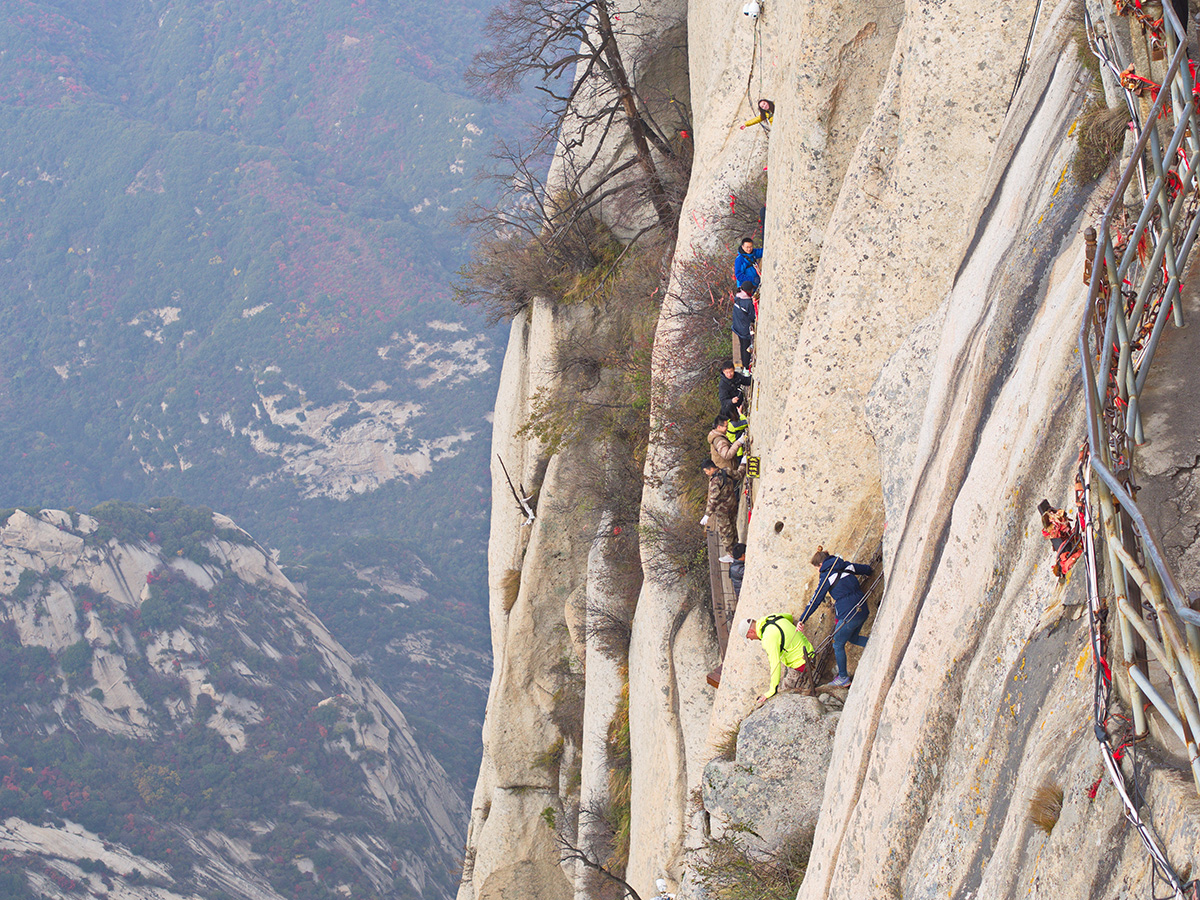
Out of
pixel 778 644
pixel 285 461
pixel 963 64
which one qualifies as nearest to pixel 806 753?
pixel 778 644

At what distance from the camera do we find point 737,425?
12.4 meters

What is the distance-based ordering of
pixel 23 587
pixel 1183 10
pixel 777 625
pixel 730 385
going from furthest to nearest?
1. pixel 23 587
2. pixel 730 385
3. pixel 777 625
4. pixel 1183 10

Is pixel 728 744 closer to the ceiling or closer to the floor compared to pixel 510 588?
closer to the floor

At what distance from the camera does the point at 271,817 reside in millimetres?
87750

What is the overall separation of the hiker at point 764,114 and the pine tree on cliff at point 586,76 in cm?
527

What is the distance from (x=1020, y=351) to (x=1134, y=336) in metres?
1.52

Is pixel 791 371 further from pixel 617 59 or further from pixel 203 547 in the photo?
pixel 203 547

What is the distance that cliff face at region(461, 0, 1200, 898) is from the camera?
15.4 ft

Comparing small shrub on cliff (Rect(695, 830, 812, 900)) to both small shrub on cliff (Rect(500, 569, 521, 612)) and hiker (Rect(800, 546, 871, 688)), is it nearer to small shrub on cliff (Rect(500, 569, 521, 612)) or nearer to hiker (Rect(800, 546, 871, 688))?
hiker (Rect(800, 546, 871, 688))

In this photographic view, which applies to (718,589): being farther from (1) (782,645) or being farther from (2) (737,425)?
(1) (782,645)

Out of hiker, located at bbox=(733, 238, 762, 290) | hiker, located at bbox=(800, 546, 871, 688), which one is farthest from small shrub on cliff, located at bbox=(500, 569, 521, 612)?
hiker, located at bbox=(800, 546, 871, 688)

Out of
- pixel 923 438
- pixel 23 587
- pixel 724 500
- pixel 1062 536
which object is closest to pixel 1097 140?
pixel 923 438

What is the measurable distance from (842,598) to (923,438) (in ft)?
7.87

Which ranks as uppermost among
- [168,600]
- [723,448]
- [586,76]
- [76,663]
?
[586,76]
